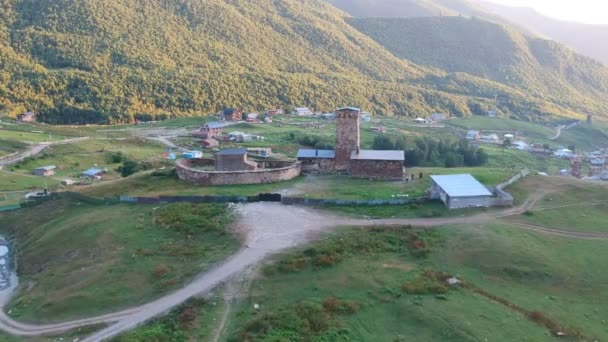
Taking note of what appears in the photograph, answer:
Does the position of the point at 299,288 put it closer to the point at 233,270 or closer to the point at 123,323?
the point at 233,270

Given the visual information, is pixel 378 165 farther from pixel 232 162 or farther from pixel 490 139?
pixel 490 139

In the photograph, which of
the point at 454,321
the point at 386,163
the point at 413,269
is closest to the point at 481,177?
the point at 386,163

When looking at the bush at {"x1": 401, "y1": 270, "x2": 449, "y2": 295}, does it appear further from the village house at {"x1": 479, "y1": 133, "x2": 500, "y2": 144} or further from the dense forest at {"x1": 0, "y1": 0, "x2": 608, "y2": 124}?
the dense forest at {"x1": 0, "y1": 0, "x2": 608, "y2": 124}

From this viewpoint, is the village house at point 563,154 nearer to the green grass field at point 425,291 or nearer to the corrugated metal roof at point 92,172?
the green grass field at point 425,291

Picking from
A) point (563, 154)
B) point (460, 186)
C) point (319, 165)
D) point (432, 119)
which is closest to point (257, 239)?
point (460, 186)

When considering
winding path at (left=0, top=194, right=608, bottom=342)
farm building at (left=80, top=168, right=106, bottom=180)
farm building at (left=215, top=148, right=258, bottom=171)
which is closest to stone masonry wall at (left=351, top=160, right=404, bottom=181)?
farm building at (left=215, top=148, right=258, bottom=171)

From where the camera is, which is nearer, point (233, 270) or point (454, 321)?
point (454, 321)
